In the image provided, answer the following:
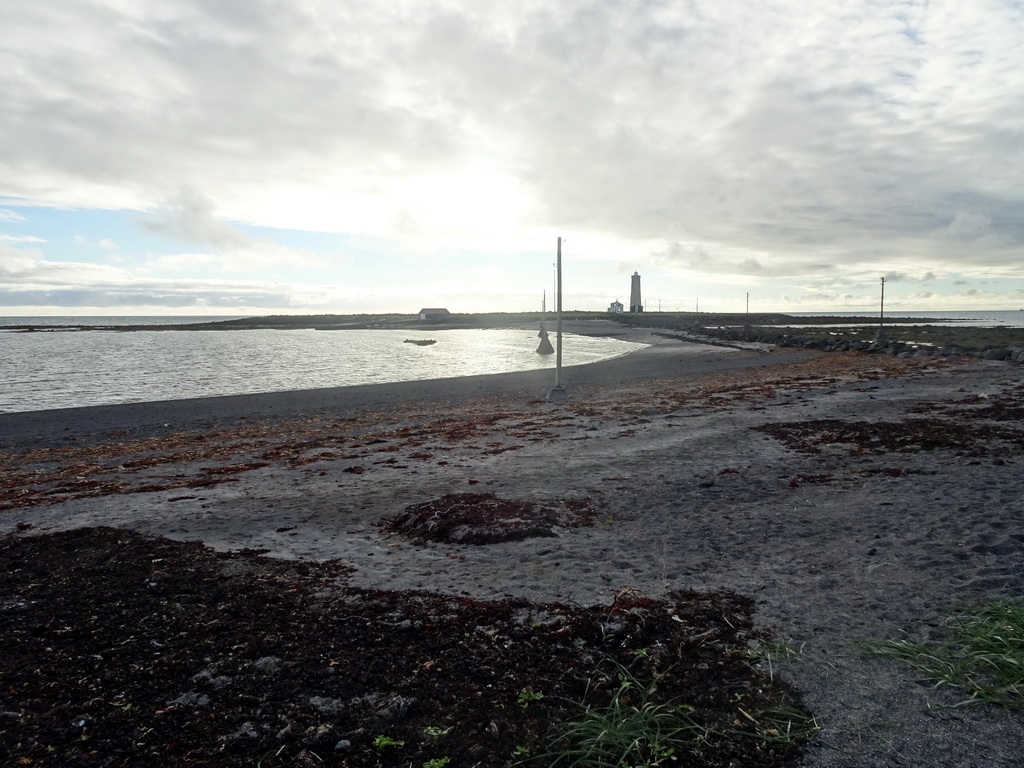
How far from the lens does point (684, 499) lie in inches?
366

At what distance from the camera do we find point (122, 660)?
4918 millimetres

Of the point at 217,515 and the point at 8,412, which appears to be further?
the point at 8,412

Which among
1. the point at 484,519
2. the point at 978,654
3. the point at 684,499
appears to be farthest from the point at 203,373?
the point at 978,654

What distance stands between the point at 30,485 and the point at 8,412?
1540 cm

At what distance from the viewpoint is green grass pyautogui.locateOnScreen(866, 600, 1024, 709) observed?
4.37 m

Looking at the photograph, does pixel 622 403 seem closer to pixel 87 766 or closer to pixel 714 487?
pixel 714 487

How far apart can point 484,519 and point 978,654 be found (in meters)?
5.16

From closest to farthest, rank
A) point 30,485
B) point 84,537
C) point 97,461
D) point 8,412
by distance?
point 84,537
point 30,485
point 97,461
point 8,412

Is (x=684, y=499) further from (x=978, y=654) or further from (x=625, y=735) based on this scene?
(x=625, y=735)

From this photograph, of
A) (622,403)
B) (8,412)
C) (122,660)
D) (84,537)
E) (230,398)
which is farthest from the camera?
(230,398)

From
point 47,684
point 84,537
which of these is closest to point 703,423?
point 84,537

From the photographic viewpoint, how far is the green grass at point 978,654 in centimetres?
437

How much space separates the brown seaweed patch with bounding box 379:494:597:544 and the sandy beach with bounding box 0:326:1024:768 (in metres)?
0.25

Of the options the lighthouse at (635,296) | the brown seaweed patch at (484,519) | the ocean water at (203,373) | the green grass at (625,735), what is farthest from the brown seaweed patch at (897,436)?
the lighthouse at (635,296)
